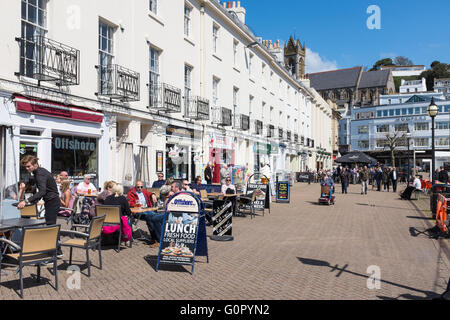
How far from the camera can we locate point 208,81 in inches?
829

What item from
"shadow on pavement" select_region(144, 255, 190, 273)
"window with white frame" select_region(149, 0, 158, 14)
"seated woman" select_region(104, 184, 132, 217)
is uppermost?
"window with white frame" select_region(149, 0, 158, 14)

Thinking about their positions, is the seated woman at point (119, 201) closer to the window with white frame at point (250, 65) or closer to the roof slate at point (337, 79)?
the window with white frame at point (250, 65)

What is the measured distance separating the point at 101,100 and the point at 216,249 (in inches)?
285

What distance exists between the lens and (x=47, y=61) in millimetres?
10430

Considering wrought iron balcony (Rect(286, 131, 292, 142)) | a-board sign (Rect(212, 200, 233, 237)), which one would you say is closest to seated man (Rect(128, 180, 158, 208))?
a-board sign (Rect(212, 200, 233, 237))

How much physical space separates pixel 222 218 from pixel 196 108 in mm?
10586

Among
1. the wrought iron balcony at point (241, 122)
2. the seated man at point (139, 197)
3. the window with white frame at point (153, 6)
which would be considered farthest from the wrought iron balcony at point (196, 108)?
the seated man at point (139, 197)

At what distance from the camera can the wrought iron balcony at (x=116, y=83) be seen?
13273mm

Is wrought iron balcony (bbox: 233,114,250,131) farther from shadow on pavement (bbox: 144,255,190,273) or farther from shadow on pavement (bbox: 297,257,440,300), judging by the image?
shadow on pavement (bbox: 144,255,190,273)

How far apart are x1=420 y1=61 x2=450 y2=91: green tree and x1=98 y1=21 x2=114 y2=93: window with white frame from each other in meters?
113

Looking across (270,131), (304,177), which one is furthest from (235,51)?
(304,177)

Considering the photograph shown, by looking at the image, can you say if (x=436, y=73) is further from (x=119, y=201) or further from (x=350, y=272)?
(x=119, y=201)

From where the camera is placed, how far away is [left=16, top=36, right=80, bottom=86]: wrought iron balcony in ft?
33.9

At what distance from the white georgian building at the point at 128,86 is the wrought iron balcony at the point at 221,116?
58mm
